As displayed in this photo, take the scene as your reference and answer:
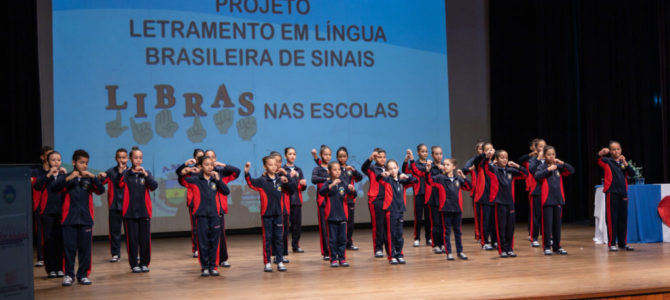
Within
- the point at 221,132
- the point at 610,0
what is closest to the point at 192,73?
the point at 221,132

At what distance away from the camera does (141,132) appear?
9.38 m

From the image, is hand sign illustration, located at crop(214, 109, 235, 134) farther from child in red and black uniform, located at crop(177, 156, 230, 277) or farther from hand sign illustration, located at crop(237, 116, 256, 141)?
child in red and black uniform, located at crop(177, 156, 230, 277)

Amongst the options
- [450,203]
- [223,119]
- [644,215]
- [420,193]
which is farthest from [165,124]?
[644,215]

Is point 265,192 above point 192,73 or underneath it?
underneath

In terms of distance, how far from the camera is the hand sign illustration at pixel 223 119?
31.8 feet

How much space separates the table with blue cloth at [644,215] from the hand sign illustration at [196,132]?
5.55 meters

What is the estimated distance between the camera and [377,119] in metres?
10.3

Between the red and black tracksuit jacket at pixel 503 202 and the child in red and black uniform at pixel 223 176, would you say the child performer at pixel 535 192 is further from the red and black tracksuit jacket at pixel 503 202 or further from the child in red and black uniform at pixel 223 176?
the child in red and black uniform at pixel 223 176

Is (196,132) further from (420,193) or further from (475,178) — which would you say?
(475,178)

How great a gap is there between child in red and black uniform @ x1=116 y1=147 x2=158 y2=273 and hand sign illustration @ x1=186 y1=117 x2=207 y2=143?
10.5 feet

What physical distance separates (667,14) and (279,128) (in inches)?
225

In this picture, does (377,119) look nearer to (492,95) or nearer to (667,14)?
(492,95)

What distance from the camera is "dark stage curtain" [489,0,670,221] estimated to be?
9734 millimetres

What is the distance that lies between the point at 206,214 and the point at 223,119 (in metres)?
3.94
